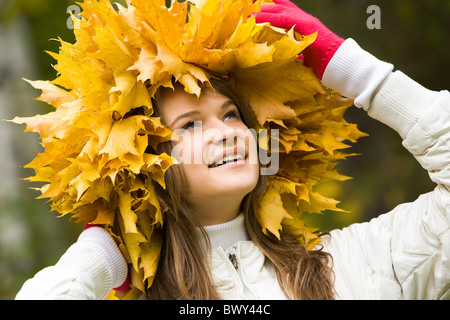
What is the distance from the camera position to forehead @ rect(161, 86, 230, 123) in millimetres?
2029

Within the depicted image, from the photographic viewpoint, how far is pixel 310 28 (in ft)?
6.75

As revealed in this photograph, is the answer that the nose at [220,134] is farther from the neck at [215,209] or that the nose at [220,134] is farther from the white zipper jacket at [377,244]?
the white zipper jacket at [377,244]

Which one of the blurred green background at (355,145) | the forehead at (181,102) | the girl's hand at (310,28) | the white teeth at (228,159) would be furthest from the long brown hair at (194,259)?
the blurred green background at (355,145)

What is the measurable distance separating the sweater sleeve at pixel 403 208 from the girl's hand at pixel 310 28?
4 cm

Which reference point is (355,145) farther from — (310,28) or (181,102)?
(181,102)

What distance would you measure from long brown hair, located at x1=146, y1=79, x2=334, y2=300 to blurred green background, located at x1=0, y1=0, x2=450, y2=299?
8.62ft

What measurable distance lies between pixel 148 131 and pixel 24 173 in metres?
3.88

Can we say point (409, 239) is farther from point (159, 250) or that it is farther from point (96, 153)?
point (96, 153)

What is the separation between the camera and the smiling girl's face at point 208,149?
2.00m

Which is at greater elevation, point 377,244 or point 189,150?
point 189,150

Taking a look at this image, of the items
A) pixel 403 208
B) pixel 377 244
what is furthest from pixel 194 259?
pixel 403 208

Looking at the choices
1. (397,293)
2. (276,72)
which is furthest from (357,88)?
(397,293)

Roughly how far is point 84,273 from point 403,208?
114 cm

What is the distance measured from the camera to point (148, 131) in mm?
2000
